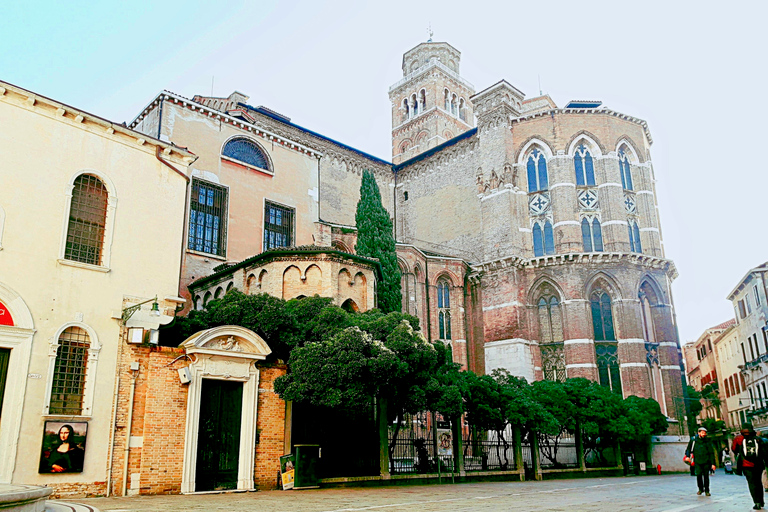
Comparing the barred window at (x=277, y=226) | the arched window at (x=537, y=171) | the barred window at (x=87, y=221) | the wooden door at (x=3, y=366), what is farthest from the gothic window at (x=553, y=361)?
the wooden door at (x=3, y=366)

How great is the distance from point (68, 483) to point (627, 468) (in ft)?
75.6

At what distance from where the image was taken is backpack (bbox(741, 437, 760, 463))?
10.6 metres

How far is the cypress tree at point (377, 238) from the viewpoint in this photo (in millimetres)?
27375

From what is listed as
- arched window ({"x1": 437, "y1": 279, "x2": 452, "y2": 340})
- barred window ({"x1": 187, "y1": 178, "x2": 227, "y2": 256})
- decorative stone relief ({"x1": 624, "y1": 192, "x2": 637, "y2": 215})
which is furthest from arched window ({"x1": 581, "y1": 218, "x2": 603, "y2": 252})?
barred window ({"x1": 187, "y1": 178, "x2": 227, "y2": 256})

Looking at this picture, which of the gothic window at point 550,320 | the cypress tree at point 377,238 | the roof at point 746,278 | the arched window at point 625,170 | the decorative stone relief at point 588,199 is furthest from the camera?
the roof at point 746,278

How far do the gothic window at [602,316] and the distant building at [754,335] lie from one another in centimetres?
1520

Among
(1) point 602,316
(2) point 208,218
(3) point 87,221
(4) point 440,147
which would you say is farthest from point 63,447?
(4) point 440,147

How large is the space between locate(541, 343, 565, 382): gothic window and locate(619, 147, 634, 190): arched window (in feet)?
34.3

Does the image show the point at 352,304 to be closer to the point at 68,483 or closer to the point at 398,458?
the point at 398,458

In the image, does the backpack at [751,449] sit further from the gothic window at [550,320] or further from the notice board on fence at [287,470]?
the gothic window at [550,320]

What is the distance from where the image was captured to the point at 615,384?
108ft

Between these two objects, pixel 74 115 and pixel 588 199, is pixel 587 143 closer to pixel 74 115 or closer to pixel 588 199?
pixel 588 199

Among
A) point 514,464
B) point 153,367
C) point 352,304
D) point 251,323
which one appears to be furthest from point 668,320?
point 153,367

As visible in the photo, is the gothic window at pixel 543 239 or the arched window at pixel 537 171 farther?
the arched window at pixel 537 171
